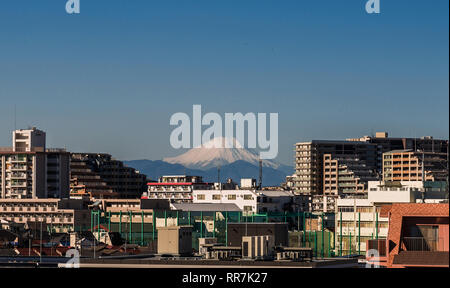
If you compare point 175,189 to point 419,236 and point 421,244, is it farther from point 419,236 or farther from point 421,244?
point 421,244

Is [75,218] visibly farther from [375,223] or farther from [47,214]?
[375,223]

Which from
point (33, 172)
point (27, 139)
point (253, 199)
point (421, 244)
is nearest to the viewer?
point (421, 244)

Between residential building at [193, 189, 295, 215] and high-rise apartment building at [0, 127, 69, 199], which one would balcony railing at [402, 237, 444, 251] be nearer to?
residential building at [193, 189, 295, 215]

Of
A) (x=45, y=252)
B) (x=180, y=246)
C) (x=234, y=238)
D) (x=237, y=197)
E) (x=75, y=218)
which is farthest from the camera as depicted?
(x=237, y=197)

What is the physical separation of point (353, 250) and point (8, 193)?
275 ft

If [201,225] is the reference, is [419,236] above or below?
above

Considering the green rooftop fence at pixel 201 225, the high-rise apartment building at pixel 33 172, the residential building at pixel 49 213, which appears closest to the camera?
the green rooftop fence at pixel 201 225

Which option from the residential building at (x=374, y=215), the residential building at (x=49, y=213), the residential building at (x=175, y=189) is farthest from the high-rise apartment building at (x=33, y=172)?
the residential building at (x=374, y=215)

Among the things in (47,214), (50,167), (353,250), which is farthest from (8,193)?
(353,250)

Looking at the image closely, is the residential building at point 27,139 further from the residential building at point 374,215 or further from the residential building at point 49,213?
the residential building at point 374,215

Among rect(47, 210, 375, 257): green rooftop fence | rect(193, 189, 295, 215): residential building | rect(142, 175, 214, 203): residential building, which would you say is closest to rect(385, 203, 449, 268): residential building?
rect(47, 210, 375, 257): green rooftop fence

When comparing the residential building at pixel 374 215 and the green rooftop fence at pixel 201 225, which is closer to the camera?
the residential building at pixel 374 215

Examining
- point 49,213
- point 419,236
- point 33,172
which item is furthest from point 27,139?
point 419,236

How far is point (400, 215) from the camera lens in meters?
37.1
